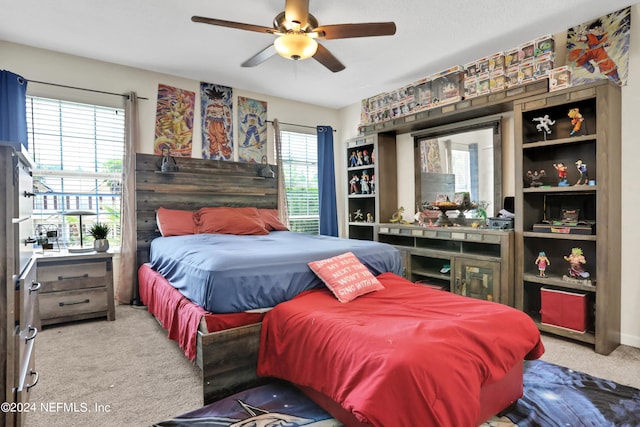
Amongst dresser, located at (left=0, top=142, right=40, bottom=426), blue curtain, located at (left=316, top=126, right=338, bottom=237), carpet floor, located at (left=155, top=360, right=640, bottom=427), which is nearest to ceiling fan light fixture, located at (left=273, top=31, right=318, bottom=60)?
dresser, located at (left=0, top=142, right=40, bottom=426)

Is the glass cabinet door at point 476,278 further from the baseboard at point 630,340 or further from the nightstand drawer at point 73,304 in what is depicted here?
the nightstand drawer at point 73,304

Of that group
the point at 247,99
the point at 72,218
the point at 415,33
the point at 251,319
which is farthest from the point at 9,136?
the point at 415,33

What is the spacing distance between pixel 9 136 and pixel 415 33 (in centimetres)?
368

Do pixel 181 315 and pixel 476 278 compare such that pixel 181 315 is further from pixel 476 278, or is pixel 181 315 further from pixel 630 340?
pixel 630 340

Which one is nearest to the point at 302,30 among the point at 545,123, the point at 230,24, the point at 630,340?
the point at 230,24

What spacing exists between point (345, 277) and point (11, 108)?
3.30 metres

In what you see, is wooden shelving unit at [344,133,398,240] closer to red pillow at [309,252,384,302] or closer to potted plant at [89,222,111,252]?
red pillow at [309,252,384,302]

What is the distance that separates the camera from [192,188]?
417 centimetres

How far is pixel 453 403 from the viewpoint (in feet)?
4.29

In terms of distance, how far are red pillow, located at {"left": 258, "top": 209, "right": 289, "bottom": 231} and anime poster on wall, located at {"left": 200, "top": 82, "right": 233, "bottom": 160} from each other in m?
0.85

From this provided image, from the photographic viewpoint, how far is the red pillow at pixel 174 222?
3689mm

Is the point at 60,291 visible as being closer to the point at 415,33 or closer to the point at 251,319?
the point at 251,319

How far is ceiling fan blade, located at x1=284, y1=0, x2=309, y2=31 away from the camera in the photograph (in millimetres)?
2117

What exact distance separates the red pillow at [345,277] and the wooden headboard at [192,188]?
237 centimetres
